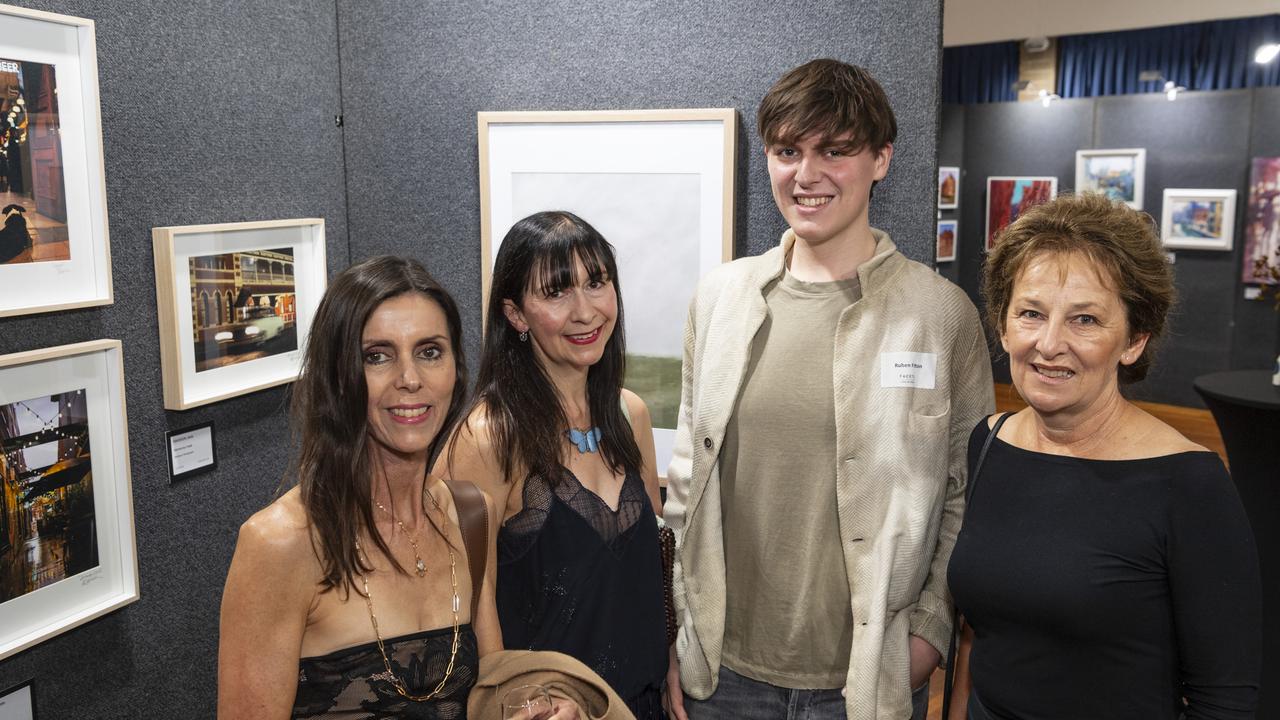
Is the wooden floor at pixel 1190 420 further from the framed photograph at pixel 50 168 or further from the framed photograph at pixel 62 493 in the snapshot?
the framed photograph at pixel 50 168

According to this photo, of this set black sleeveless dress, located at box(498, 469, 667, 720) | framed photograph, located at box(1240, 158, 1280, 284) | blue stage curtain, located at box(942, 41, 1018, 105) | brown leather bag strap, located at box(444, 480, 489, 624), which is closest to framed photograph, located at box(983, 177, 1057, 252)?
blue stage curtain, located at box(942, 41, 1018, 105)

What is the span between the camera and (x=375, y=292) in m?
1.39

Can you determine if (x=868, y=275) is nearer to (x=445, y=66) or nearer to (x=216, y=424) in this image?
(x=445, y=66)

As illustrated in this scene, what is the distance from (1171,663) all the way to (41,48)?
2.24 m

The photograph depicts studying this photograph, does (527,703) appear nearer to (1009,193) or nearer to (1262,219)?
(1262,219)

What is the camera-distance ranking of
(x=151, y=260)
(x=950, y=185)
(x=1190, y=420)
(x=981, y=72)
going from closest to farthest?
(x=151, y=260)
(x=1190, y=420)
(x=950, y=185)
(x=981, y=72)

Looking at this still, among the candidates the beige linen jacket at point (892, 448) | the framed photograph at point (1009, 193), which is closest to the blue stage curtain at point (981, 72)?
the framed photograph at point (1009, 193)

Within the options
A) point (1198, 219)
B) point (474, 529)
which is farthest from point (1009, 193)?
point (474, 529)

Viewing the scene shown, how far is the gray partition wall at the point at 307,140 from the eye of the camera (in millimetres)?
2100

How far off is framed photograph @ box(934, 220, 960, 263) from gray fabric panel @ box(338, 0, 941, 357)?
22.6ft

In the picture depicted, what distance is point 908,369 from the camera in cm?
184

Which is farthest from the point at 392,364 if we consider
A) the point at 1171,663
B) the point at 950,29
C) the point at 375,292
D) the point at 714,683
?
the point at 950,29

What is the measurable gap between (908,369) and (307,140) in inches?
69.1

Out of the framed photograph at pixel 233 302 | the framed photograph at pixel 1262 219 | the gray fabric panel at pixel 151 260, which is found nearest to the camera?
the gray fabric panel at pixel 151 260
